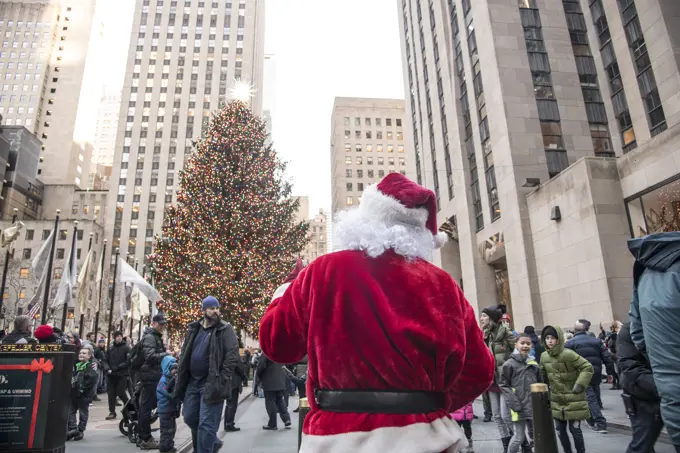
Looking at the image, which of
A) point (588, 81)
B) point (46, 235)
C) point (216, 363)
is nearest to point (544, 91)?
point (588, 81)

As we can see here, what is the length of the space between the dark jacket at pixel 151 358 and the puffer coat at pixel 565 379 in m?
6.03

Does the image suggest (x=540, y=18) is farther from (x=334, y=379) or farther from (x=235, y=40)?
(x=235, y=40)

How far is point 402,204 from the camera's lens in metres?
2.29

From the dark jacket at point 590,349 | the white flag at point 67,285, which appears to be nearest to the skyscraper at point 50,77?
the white flag at point 67,285

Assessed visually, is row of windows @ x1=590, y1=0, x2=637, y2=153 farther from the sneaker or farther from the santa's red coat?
the santa's red coat

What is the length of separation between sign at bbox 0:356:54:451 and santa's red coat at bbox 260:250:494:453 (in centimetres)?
443

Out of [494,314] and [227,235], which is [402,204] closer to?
[494,314]

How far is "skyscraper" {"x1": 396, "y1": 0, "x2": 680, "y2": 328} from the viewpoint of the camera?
1719 centimetres

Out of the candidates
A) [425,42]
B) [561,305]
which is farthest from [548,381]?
[425,42]

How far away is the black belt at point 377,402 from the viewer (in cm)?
188

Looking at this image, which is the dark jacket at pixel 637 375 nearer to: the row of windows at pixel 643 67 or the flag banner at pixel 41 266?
the flag banner at pixel 41 266

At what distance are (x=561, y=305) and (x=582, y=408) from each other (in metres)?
14.8

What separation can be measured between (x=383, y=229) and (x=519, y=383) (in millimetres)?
5242

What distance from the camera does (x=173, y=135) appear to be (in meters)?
85.0
